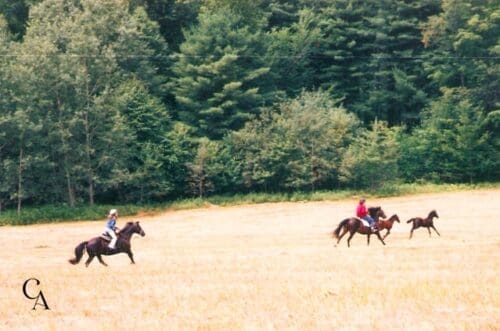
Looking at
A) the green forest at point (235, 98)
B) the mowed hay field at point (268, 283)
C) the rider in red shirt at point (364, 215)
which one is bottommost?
the mowed hay field at point (268, 283)

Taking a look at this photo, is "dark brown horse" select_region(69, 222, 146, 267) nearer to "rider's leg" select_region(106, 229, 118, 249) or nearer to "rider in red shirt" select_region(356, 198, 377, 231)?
"rider's leg" select_region(106, 229, 118, 249)

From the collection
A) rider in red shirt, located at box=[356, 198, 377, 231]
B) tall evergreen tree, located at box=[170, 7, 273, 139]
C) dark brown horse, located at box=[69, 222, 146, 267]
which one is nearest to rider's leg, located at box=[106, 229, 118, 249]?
dark brown horse, located at box=[69, 222, 146, 267]

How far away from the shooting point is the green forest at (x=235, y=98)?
210 ft

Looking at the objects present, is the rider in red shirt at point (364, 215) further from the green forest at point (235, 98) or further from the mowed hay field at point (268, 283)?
the green forest at point (235, 98)

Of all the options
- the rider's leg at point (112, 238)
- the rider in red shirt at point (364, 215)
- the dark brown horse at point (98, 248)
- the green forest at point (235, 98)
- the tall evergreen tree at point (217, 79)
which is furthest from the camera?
the tall evergreen tree at point (217, 79)

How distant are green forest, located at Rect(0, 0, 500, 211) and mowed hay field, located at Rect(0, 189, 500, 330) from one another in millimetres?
23989

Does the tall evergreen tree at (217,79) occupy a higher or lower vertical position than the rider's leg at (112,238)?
higher

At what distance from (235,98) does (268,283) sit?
55.4 metres

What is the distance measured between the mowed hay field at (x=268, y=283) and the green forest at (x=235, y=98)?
24.0 metres

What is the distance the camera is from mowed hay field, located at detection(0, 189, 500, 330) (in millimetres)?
14148

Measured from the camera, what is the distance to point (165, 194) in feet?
221

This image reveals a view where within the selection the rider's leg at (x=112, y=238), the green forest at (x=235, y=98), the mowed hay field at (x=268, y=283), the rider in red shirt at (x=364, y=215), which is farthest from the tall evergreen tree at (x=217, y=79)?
the rider's leg at (x=112, y=238)

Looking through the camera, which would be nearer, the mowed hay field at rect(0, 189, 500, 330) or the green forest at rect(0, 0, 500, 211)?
the mowed hay field at rect(0, 189, 500, 330)

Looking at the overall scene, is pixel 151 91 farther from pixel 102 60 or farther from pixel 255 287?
pixel 255 287
